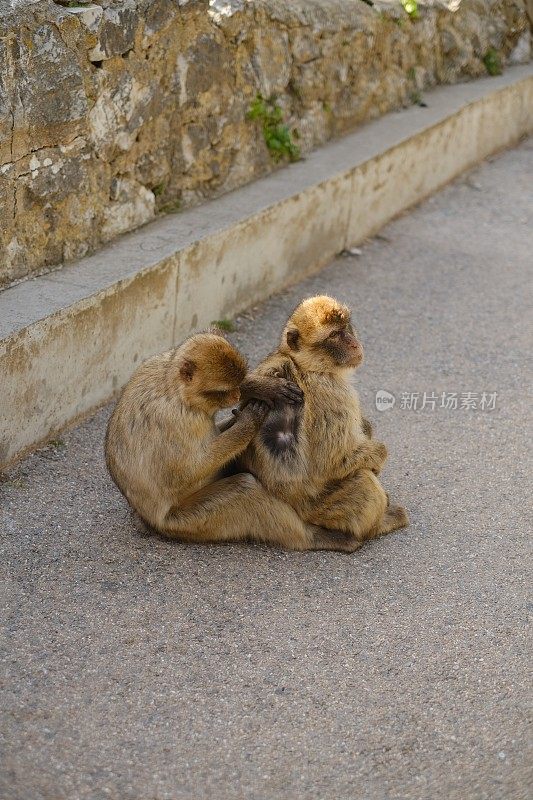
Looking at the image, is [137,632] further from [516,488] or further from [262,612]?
[516,488]

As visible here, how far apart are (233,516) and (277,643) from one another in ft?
1.81

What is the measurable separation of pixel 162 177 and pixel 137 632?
297cm

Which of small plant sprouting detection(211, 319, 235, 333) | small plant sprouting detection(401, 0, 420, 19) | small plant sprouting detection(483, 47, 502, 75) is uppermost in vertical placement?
small plant sprouting detection(401, 0, 420, 19)

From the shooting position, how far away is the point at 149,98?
5.61m

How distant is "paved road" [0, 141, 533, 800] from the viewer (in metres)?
3.15

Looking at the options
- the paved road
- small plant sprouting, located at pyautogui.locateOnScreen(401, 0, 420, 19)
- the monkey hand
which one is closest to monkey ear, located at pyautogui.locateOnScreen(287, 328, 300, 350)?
the monkey hand

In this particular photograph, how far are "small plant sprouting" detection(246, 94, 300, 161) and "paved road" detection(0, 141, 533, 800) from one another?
6.88 ft

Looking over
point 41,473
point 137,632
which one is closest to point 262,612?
point 137,632

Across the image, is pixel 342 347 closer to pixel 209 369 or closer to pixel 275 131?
pixel 209 369

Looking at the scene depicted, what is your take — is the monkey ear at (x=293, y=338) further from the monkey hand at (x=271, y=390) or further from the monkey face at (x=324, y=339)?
the monkey hand at (x=271, y=390)

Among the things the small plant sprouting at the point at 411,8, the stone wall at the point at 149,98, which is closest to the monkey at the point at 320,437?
the stone wall at the point at 149,98

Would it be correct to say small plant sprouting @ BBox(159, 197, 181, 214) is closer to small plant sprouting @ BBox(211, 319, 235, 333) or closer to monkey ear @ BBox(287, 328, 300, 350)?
small plant sprouting @ BBox(211, 319, 235, 333)

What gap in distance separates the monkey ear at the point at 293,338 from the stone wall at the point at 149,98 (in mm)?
1417

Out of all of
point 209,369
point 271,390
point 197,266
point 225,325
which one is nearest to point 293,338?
point 271,390
